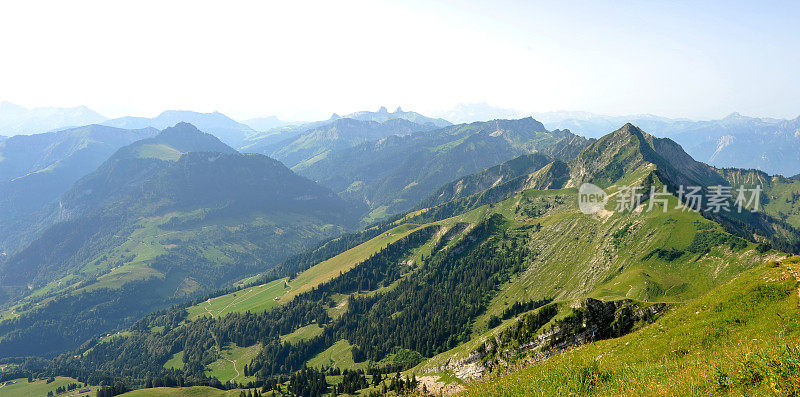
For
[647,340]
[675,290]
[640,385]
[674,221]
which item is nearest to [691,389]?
[640,385]

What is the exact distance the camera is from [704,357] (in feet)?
102

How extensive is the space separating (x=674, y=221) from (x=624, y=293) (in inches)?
3299

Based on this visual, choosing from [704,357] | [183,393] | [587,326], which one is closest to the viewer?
[704,357]

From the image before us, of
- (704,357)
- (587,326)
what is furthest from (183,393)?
(704,357)

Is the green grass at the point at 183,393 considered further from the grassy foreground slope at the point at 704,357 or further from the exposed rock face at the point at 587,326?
the grassy foreground slope at the point at 704,357

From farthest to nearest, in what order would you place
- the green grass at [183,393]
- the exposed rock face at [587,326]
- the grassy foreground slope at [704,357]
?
the green grass at [183,393], the exposed rock face at [587,326], the grassy foreground slope at [704,357]

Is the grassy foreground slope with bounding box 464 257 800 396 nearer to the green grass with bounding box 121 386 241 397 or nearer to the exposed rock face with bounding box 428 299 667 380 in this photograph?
the exposed rock face with bounding box 428 299 667 380

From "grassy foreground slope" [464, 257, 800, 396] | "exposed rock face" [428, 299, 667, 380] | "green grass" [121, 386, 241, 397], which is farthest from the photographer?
"green grass" [121, 386, 241, 397]

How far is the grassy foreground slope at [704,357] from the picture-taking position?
706 inches

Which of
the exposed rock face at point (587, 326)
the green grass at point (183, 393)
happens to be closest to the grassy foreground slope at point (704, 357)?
the exposed rock face at point (587, 326)

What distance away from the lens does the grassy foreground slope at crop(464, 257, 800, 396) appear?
1792 cm

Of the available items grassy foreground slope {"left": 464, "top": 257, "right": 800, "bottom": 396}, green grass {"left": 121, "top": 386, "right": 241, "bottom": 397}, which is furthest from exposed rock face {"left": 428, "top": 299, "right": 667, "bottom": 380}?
green grass {"left": 121, "top": 386, "right": 241, "bottom": 397}

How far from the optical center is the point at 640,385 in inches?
883

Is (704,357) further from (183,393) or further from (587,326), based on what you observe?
(183,393)
